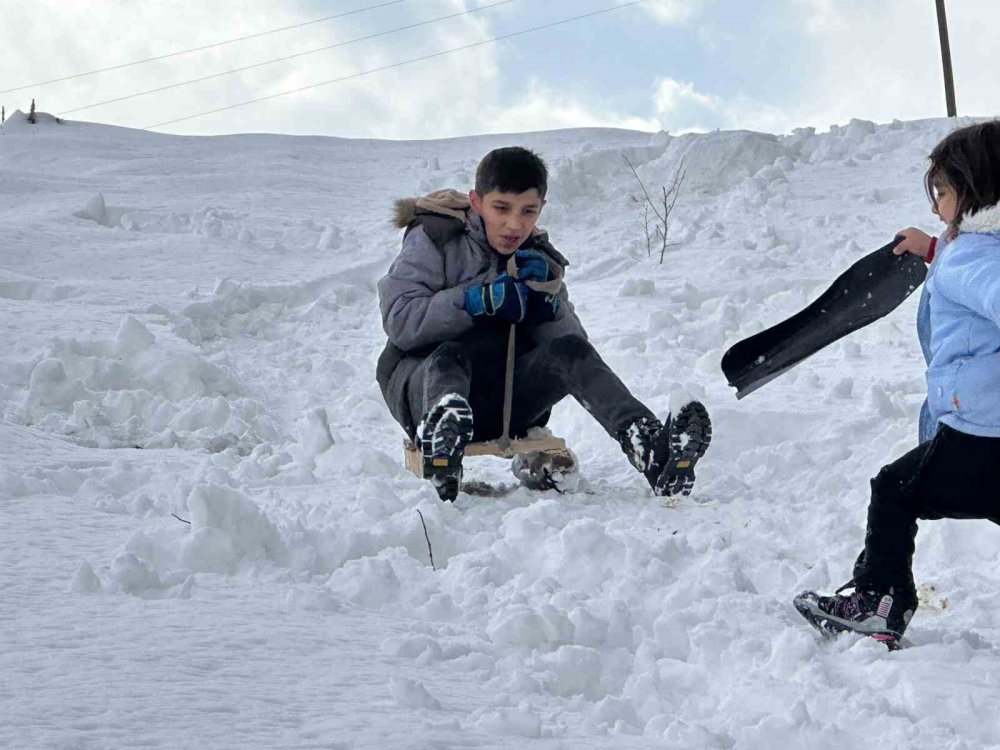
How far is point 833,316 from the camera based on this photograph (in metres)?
3.31

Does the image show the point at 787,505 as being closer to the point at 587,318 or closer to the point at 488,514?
the point at 488,514

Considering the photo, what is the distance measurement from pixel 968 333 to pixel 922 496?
0.37 m

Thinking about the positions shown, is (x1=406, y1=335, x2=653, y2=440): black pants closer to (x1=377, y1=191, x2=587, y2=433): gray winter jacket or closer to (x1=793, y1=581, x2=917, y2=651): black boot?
(x1=377, y1=191, x2=587, y2=433): gray winter jacket

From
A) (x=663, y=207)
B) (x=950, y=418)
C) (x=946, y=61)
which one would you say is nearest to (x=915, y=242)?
(x=950, y=418)

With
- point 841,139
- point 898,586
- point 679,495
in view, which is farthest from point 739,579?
point 841,139

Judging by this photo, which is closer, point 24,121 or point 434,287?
point 434,287

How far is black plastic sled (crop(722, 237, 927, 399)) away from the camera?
126 inches

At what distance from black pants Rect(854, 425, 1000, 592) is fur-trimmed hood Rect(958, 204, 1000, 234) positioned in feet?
1.42

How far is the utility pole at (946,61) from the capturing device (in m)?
19.3

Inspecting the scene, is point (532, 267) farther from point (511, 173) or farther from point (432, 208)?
point (432, 208)

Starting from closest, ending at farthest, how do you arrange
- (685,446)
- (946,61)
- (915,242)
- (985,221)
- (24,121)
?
(985,221), (915,242), (685,446), (24,121), (946,61)

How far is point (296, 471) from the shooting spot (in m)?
4.23

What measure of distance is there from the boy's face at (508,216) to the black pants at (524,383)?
14.4 inches

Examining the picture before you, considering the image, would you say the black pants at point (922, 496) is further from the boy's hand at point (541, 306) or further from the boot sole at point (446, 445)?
the boy's hand at point (541, 306)
